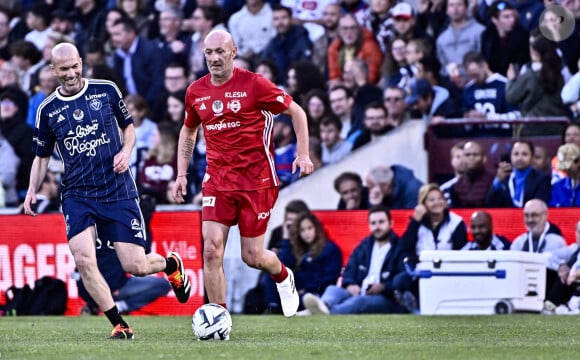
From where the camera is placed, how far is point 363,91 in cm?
1784

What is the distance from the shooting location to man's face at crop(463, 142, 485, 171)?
52.6 ft

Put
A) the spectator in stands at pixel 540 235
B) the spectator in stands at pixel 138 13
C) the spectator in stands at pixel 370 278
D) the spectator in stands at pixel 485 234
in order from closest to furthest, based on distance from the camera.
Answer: the spectator in stands at pixel 540 235, the spectator in stands at pixel 485 234, the spectator in stands at pixel 370 278, the spectator in stands at pixel 138 13

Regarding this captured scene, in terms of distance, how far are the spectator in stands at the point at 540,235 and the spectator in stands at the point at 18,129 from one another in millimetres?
7595

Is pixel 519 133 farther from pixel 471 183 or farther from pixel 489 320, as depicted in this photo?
pixel 489 320

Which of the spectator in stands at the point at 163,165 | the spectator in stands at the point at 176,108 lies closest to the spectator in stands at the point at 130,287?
the spectator in stands at the point at 163,165

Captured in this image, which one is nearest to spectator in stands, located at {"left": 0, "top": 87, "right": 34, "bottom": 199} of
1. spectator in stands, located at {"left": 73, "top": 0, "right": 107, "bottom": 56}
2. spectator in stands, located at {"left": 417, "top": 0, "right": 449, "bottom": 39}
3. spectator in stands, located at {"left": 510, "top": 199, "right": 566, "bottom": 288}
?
spectator in stands, located at {"left": 73, "top": 0, "right": 107, "bottom": 56}

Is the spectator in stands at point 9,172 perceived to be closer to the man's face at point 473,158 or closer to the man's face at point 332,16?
the man's face at point 332,16

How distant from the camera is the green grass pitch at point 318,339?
8797 millimetres

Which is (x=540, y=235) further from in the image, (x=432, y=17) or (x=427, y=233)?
(x=432, y=17)

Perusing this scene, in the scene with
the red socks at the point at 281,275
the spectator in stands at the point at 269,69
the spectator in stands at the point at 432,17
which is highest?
the spectator in stands at the point at 432,17

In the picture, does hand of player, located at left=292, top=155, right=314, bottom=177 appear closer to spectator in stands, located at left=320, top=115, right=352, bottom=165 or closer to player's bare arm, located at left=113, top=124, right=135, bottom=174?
player's bare arm, located at left=113, top=124, right=135, bottom=174

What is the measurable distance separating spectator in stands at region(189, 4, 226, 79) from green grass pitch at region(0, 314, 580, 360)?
19.7 feet

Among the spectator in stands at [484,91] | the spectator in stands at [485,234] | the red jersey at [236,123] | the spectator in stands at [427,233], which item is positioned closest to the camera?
the red jersey at [236,123]

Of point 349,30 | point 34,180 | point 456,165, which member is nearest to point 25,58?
point 349,30
